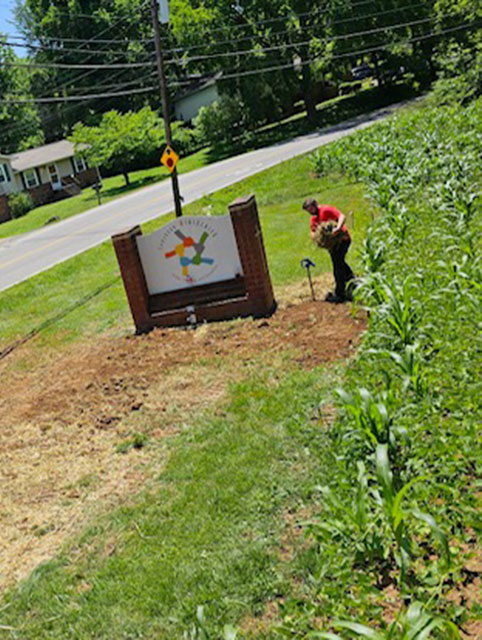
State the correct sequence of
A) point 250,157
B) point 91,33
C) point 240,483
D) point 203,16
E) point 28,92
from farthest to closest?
point 28,92 → point 91,33 → point 203,16 → point 250,157 → point 240,483

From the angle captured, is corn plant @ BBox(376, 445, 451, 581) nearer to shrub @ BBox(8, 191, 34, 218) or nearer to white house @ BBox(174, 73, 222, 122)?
shrub @ BBox(8, 191, 34, 218)

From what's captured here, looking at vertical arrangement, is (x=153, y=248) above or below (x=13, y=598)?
above

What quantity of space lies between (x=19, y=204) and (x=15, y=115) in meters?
19.7

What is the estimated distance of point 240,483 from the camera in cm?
565

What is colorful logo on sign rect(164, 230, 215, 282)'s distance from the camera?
35.2 feet

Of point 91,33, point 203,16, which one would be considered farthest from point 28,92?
point 203,16

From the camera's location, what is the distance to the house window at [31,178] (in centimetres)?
5128

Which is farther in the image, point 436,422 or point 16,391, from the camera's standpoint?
point 16,391

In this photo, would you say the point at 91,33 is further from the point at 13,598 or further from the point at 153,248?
the point at 13,598

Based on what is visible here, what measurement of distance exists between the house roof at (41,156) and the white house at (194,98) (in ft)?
38.7

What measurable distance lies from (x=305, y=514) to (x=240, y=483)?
829mm

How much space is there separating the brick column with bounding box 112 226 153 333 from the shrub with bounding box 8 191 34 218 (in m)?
37.3

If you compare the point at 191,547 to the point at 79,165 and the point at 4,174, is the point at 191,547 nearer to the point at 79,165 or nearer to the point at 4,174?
the point at 4,174

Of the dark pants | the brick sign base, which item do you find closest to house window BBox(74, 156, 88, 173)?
the brick sign base
